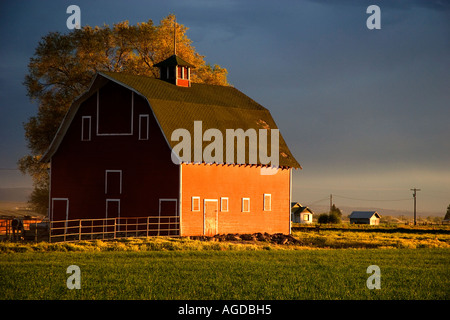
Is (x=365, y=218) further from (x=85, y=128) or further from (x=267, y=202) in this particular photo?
(x=85, y=128)

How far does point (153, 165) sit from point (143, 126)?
7.04 ft

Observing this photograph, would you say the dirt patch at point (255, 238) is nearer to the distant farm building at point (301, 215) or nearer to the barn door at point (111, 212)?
the barn door at point (111, 212)

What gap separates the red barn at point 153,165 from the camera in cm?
3462

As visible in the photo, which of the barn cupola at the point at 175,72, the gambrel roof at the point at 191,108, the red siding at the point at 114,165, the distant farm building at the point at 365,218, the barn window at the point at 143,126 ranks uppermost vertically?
the barn cupola at the point at 175,72

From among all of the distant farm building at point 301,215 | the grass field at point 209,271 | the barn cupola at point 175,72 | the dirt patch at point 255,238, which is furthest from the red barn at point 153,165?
the distant farm building at point 301,215

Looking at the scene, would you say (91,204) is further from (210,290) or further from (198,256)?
(210,290)

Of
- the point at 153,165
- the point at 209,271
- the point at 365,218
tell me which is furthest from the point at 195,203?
the point at 365,218

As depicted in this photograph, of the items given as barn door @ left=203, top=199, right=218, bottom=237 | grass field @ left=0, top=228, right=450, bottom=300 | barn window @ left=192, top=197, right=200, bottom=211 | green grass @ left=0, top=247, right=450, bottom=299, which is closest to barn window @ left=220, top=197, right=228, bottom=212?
barn door @ left=203, top=199, right=218, bottom=237

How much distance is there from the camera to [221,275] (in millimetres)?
20547

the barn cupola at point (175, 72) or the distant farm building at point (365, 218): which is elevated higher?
the barn cupola at point (175, 72)

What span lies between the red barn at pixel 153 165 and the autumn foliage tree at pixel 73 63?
9178 mm

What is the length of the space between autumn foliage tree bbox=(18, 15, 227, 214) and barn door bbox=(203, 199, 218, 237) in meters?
14.8

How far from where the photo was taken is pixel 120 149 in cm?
3581

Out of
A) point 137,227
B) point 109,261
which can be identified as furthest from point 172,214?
point 109,261
